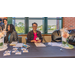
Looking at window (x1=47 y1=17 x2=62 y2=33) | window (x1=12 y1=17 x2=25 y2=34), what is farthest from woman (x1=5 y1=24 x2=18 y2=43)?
window (x1=47 y1=17 x2=62 y2=33)

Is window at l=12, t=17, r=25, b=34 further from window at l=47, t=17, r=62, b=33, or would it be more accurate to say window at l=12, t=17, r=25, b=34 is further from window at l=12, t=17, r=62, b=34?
window at l=47, t=17, r=62, b=33

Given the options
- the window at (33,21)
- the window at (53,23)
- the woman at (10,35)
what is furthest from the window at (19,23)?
the woman at (10,35)

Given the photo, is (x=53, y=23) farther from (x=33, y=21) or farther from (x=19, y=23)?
(x=19, y=23)

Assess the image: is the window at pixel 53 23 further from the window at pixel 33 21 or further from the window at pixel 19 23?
the window at pixel 19 23

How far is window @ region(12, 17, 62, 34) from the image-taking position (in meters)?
4.46

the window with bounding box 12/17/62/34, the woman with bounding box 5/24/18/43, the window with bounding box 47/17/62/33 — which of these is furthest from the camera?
the window with bounding box 47/17/62/33

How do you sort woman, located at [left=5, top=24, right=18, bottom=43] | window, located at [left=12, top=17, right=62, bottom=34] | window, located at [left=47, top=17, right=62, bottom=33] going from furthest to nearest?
window, located at [left=47, top=17, right=62, bottom=33]
window, located at [left=12, top=17, right=62, bottom=34]
woman, located at [left=5, top=24, right=18, bottom=43]

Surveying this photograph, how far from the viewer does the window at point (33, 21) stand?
175 inches

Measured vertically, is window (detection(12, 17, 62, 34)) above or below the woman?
above

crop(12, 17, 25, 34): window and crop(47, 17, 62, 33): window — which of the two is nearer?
crop(12, 17, 25, 34): window
